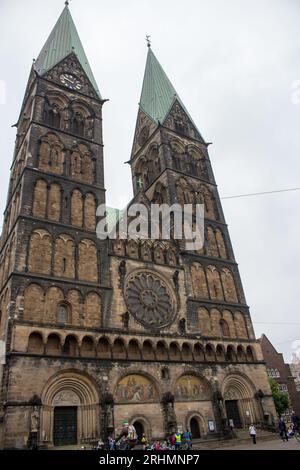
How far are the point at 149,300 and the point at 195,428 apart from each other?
30.0ft

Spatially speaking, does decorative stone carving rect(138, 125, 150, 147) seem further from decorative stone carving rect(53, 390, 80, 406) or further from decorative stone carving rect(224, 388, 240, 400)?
decorative stone carving rect(53, 390, 80, 406)

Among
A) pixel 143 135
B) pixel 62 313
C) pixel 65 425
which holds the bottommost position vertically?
pixel 65 425

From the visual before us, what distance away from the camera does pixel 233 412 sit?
27.1m

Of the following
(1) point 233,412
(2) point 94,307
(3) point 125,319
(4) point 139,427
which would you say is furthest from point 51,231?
(1) point 233,412

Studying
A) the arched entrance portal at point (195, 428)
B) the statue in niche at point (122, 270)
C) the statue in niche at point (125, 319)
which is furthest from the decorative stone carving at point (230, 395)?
the statue in niche at point (122, 270)

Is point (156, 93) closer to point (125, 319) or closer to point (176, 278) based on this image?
point (176, 278)

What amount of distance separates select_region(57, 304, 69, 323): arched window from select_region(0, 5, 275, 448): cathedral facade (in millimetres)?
89

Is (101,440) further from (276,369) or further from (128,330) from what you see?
(276,369)

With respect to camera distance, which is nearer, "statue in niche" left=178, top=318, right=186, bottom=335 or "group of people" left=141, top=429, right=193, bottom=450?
"group of people" left=141, top=429, right=193, bottom=450

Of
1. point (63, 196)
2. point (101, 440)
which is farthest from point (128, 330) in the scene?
point (63, 196)

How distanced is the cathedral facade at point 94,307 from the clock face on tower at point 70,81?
11cm

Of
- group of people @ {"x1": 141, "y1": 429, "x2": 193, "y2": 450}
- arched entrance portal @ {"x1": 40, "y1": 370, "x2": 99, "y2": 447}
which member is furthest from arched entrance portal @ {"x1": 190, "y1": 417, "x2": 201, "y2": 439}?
arched entrance portal @ {"x1": 40, "y1": 370, "x2": 99, "y2": 447}

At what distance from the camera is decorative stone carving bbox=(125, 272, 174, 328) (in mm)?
25750

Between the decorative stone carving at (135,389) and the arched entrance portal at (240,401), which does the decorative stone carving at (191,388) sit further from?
the decorative stone carving at (135,389)
